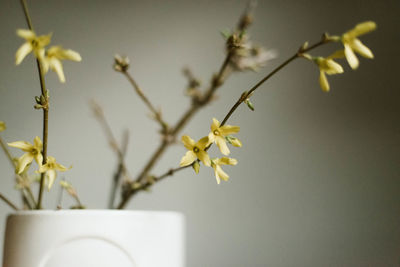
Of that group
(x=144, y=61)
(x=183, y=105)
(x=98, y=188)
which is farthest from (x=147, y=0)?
(x=98, y=188)

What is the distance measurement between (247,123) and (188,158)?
44cm

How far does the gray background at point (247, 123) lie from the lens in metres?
0.75

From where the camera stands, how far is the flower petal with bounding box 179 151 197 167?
374mm

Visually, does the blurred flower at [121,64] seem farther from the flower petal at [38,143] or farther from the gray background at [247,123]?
the gray background at [247,123]

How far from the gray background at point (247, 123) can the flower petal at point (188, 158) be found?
1.33ft

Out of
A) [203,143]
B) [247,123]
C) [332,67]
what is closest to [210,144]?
[203,143]

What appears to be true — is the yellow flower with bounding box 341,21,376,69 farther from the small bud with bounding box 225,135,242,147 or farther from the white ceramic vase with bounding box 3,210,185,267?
the white ceramic vase with bounding box 3,210,185,267

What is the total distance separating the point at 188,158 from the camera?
0.38 meters

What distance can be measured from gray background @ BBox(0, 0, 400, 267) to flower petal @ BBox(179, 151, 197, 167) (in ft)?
1.33

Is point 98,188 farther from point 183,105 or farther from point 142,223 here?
point 142,223

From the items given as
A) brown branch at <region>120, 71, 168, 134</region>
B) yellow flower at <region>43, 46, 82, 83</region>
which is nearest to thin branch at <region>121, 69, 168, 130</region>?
brown branch at <region>120, 71, 168, 134</region>

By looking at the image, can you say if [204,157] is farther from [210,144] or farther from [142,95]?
[142,95]

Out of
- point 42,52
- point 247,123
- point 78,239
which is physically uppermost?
point 247,123

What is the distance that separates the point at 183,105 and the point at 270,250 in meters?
0.34
